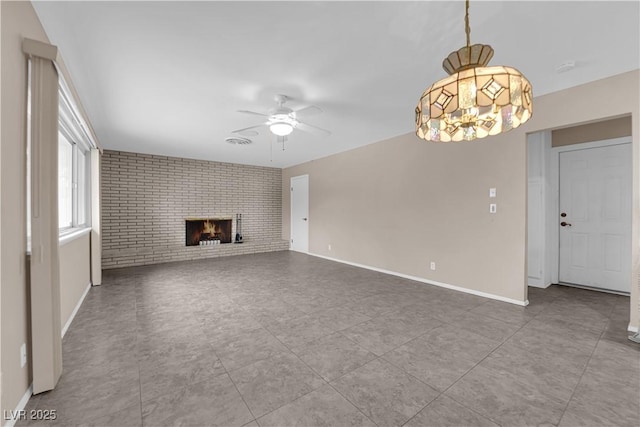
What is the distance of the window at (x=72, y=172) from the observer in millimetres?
2732

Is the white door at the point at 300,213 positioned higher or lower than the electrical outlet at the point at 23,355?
higher

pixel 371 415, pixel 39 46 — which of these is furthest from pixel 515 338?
pixel 39 46

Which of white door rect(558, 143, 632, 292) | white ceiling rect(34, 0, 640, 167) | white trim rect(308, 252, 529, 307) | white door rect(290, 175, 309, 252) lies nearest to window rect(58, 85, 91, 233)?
white ceiling rect(34, 0, 640, 167)

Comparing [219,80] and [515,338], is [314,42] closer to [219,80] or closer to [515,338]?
[219,80]

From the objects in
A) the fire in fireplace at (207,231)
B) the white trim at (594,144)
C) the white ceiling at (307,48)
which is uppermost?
the white ceiling at (307,48)

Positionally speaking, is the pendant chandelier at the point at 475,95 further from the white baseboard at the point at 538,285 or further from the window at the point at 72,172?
the white baseboard at the point at 538,285

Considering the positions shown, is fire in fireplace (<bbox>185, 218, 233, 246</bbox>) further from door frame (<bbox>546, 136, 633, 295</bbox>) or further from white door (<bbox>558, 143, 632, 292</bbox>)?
white door (<bbox>558, 143, 632, 292</bbox>)

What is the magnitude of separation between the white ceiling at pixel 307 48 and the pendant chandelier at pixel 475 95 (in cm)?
78

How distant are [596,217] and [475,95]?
4212mm

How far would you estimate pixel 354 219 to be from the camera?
5.33 meters

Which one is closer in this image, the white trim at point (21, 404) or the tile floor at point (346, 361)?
the white trim at point (21, 404)

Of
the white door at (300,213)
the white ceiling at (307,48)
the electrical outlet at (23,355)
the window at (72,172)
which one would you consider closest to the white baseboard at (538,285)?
the white ceiling at (307,48)

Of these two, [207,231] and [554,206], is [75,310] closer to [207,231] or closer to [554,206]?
[207,231]

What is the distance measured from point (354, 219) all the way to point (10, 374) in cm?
464
